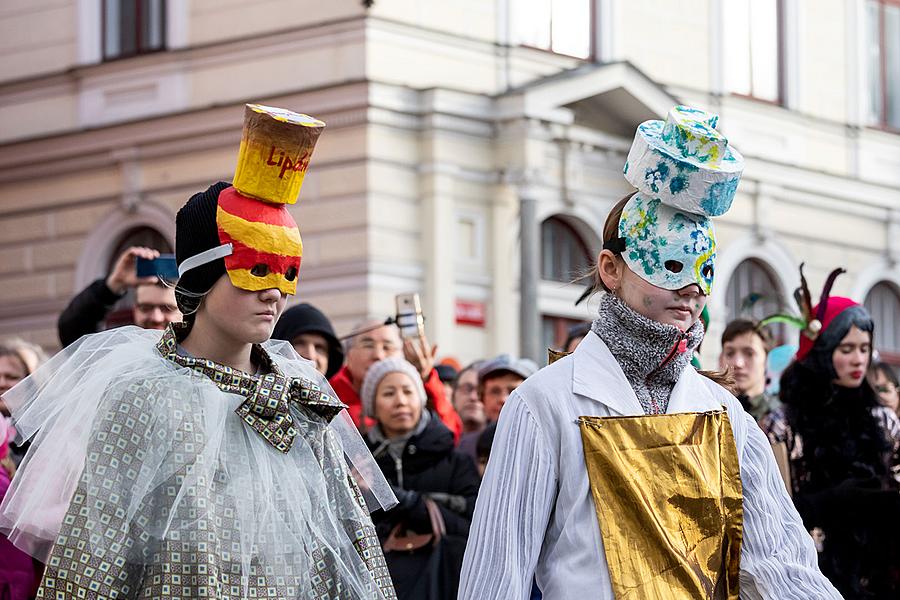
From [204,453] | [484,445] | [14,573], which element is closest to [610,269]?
[204,453]

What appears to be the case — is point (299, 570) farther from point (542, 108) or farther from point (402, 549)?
point (542, 108)

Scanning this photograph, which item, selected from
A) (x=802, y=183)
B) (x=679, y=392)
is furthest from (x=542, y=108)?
(x=679, y=392)

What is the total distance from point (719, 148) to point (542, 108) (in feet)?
49.7

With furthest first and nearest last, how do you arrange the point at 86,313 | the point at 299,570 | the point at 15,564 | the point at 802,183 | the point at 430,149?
the point at 802,183
the point at 430,149
the point at 86,313
the point at 15,564
the point at 299,570

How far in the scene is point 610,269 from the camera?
17.6ft

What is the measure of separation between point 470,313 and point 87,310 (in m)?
12.4

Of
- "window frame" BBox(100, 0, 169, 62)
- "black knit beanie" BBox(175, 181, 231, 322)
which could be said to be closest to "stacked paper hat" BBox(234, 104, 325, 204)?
"black knit beanie" BBox(175, 181, 231, 322)

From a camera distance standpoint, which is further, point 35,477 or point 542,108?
point 542,108

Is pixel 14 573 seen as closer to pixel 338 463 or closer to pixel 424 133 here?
pixel 338 463

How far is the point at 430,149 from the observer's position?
19.8m

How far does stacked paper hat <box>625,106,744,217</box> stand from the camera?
5195 millimetres

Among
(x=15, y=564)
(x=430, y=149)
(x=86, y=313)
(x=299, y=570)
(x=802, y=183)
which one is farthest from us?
(x=802, y=183)

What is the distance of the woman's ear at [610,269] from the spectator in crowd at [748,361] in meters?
3.67

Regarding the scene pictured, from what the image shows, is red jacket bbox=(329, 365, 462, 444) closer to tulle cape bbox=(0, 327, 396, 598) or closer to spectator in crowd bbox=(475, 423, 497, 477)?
spectator in crowd bbox=(475, 423, 497, 477)
